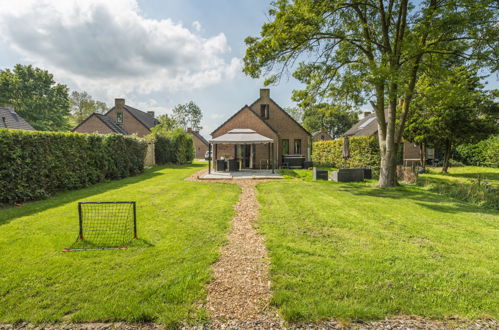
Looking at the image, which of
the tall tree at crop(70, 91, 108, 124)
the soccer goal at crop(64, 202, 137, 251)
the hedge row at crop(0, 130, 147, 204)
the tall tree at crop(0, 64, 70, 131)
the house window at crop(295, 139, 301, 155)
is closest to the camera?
the soccer goal at crop(64, 202, 137, 251)

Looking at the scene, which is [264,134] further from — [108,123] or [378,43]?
[108,123]

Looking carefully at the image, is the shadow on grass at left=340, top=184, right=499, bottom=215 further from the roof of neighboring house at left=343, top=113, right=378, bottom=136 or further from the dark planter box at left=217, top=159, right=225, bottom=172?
the roof of neighboring house at left=343, top=113, right=378, bottom=136

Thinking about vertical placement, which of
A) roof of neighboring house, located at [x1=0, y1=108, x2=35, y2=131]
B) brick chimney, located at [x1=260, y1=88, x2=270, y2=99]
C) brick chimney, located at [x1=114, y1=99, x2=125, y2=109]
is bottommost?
roof of neighboring house, located at [x1=0, y1=108, x2=35, y2=131]

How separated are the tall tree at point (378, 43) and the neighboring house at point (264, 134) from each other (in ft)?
27.1

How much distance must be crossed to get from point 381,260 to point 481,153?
26.9 m

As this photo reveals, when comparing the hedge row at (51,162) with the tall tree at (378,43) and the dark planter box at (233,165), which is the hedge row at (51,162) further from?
the tall tree at (378,43)

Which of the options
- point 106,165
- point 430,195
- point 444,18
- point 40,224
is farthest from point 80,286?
point 444,18

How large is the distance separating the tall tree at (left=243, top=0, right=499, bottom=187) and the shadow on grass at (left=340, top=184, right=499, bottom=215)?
3.58ft

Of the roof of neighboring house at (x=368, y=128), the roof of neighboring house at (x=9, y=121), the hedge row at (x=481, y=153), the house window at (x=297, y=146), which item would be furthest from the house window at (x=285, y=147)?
the roof of neighboring house at (x=9, y=121)

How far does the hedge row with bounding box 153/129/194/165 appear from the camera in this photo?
22812mm

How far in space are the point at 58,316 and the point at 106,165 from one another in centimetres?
1111

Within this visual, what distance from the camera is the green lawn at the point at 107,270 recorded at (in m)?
2.65

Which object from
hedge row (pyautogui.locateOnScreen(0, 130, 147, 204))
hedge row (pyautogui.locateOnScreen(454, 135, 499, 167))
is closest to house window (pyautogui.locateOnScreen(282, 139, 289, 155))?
hedge row (pyautogui.locateOnScreen(454, 135, 499, 167))

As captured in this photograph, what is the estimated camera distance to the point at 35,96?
125 ft
